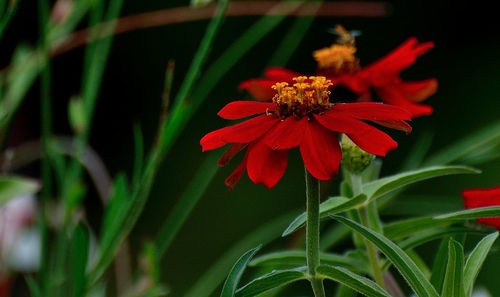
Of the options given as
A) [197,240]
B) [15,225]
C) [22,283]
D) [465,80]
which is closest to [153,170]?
[15,225]

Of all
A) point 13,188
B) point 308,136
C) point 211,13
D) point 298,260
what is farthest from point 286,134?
point 211,13

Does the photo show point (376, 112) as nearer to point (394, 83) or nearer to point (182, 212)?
point (394, 83)

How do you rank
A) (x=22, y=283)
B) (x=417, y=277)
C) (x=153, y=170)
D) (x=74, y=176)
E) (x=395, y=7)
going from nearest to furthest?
1. (x=417, y=277)
2. (x=153, y=170)
3. (x=74, y=176)
4. (x=22, y=283)
5. (x=395, y=7)

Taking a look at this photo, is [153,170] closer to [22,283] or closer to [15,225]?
[15,225]

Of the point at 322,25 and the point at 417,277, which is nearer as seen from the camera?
the point at 417,277

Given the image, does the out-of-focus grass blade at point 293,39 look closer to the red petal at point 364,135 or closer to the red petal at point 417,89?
the red petal at point 417,89

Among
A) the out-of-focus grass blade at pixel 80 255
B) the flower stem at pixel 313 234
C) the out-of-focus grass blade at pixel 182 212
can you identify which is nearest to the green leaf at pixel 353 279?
the flower stem at pixel 313 234
